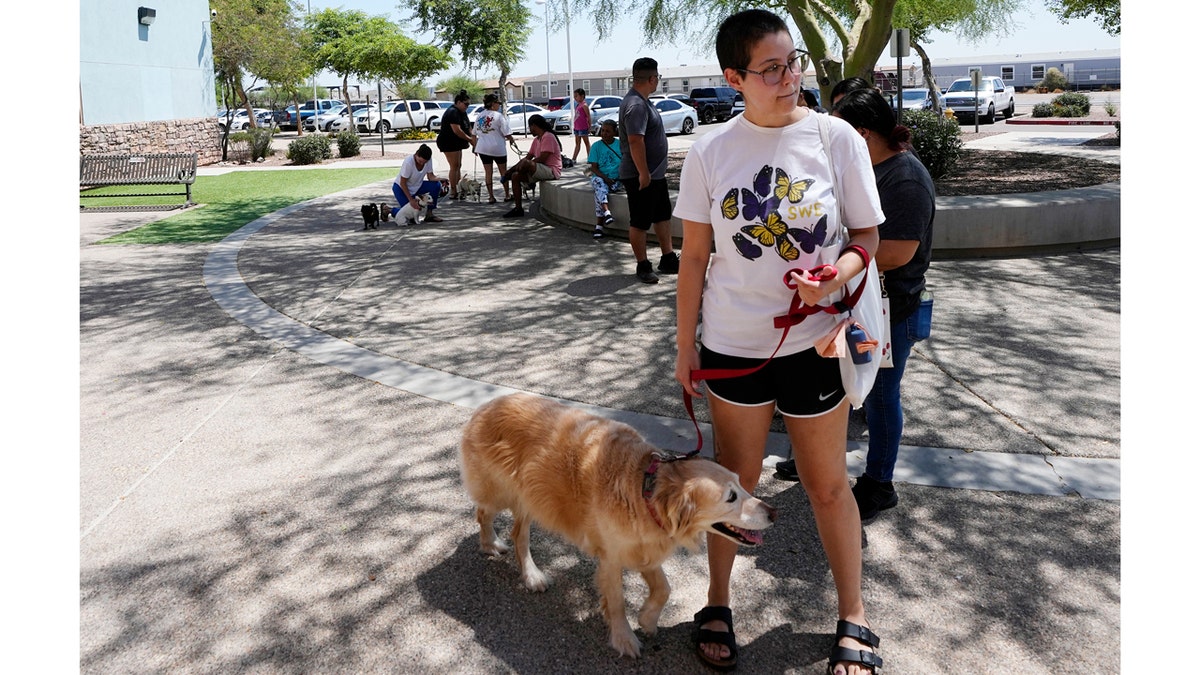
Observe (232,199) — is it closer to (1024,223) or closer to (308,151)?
(308,151)

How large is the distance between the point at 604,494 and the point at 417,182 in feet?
34.9

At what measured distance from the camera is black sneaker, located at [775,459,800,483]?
4.39 metres

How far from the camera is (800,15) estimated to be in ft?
44.0

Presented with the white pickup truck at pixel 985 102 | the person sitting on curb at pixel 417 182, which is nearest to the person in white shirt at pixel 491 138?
the person sitting on curb at pixel 417 182

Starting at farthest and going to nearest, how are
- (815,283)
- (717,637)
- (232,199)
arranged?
(232,199), (717,637), (815,283)

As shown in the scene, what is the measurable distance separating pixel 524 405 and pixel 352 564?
1.03 metres

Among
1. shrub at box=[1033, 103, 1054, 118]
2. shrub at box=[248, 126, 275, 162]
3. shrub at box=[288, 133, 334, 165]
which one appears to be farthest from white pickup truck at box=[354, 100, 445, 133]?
shrub at box=[1033, 103, 1054, 118]

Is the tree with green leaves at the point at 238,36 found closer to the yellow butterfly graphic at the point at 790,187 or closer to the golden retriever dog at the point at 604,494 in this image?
the golden retriever dog at the point at 604,494

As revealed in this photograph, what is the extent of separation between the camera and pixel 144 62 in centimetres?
2286

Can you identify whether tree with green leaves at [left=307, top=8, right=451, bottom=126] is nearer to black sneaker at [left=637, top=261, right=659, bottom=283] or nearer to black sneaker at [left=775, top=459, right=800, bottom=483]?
black sneaker at [left=637, top=261, right=659, bottom=283]

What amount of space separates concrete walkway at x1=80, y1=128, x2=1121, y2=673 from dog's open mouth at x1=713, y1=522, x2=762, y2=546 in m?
0.53

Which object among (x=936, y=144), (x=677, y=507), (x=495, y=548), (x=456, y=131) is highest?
(x=456, y=131)

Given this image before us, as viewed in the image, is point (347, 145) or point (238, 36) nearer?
point (347, 145)


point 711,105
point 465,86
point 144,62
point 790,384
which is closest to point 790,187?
point 790,384
